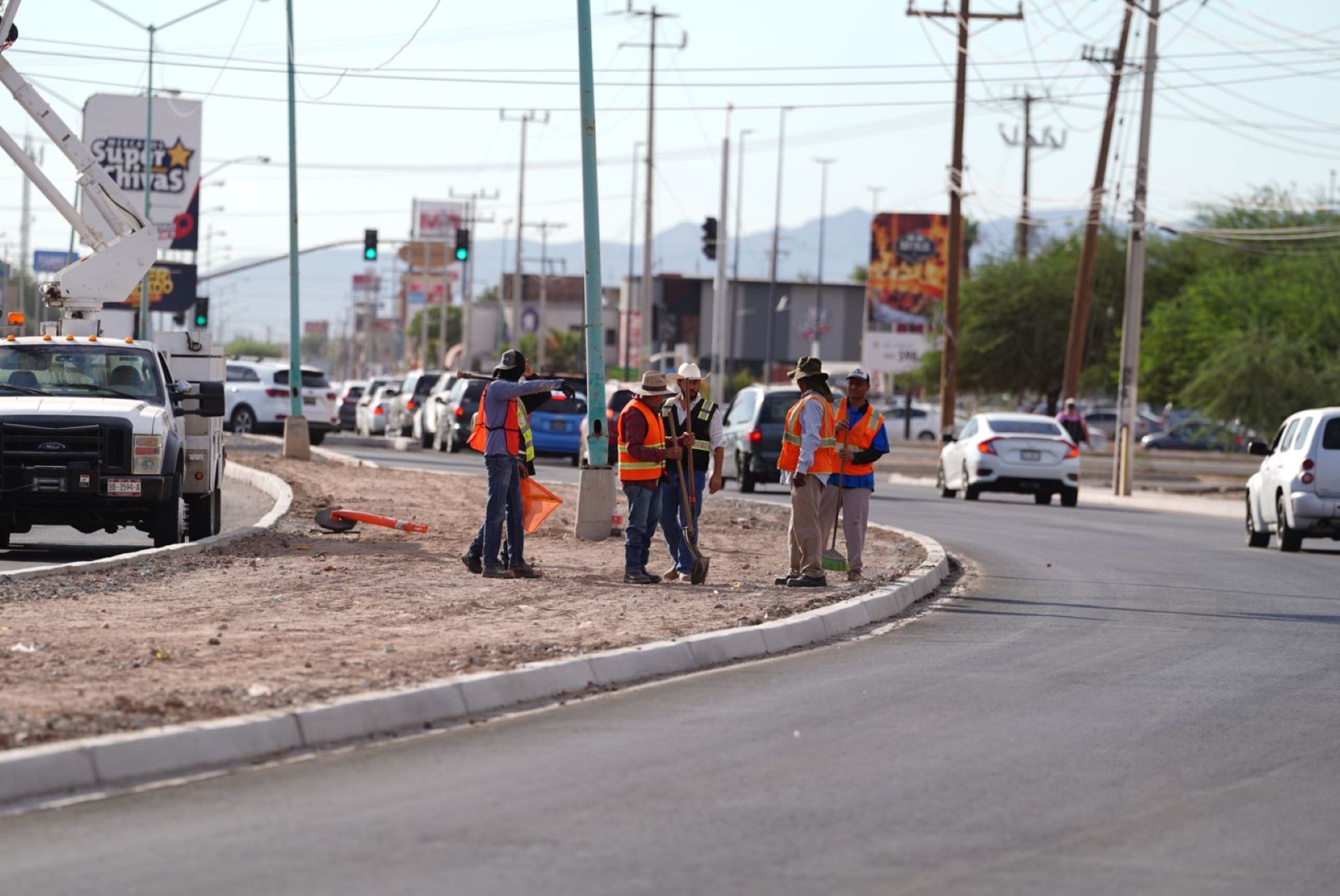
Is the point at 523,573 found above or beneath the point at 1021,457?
beneath

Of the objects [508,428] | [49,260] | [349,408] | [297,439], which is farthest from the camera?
[49,260]

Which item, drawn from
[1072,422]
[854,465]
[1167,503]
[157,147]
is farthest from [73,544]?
[157,147]

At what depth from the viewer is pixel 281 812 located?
723 cm

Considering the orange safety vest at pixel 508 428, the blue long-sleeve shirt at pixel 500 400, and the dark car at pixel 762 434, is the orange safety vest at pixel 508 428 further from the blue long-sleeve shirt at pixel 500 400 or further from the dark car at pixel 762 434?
the dark car at pixel 762 434

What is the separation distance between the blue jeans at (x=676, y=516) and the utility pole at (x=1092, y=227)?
96.0 feet

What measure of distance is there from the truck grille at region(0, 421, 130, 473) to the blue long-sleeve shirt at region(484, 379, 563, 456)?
3.72 meters

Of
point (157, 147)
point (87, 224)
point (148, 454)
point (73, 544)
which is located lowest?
point (73, 544)

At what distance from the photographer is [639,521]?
51.2ft

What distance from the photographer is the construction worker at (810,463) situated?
1554 cm

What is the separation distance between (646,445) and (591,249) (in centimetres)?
547

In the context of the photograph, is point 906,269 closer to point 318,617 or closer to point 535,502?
point 535,502

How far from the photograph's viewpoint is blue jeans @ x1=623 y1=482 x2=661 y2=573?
1552cm

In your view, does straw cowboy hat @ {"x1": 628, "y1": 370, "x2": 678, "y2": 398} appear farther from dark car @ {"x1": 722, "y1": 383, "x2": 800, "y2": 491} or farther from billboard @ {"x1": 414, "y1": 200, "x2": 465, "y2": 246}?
billboard @ {"x1": 414, "y1": 200, "x2": 465, "y2": 246}

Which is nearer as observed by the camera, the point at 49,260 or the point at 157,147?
the point at 157,147
